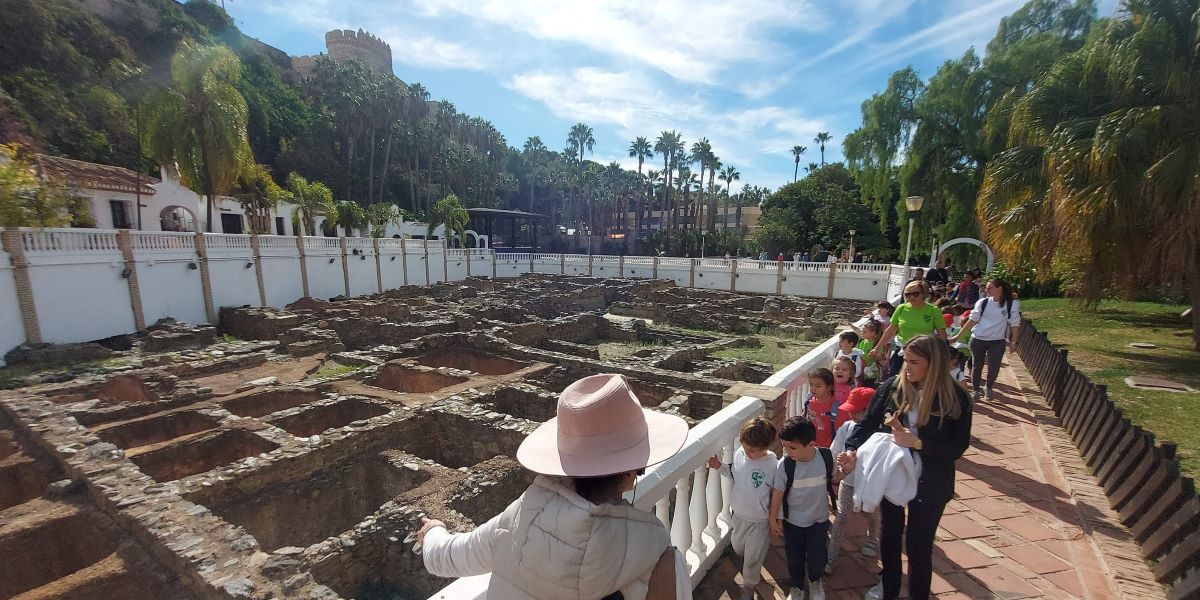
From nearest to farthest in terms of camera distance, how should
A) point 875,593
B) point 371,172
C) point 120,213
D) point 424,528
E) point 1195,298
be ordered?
point 424,528, point 875,593, point 1195,298, point 120,213, point 371,172

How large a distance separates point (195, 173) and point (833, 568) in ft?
→ 87.9

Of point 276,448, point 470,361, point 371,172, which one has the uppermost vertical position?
point 371,172

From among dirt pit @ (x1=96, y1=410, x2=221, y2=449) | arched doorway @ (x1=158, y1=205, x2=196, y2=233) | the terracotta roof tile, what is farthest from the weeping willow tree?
arched doorway @ (x1=158, y1=205, x2=196, y2=233)

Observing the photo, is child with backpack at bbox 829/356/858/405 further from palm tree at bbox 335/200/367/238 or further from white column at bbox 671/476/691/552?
palm tree at bbox 335/200/367/238

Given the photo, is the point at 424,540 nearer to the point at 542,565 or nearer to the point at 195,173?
the point at 542,565

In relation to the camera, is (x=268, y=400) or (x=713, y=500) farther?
(x=268, y=400)

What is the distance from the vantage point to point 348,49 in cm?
6750

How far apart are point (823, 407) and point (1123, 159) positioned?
10.1 m

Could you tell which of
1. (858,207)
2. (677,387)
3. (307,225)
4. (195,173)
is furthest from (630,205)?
(677,387)

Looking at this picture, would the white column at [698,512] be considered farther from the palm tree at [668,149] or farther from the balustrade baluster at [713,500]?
the palm tree at [668,149]

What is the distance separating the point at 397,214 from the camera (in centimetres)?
4134

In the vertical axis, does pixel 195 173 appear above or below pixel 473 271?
above

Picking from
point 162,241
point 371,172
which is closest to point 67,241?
point 162,241

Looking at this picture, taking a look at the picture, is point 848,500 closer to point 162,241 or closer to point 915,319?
point 915,319
